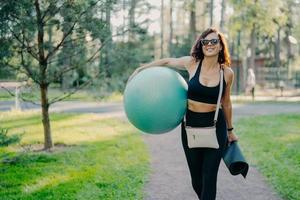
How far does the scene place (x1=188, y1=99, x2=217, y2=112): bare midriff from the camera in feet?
14.3

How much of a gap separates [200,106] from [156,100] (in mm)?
418

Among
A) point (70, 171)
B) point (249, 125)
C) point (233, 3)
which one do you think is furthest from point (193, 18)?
point (70, 171)

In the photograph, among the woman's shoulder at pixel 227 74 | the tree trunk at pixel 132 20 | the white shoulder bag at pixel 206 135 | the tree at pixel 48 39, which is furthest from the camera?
the tree trunk at pixel 132 20

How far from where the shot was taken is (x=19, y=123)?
13883 millimetres

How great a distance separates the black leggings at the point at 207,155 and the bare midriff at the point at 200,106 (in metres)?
0.03

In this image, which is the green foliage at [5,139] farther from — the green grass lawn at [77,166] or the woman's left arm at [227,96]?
the woman's left arm at [227,96]

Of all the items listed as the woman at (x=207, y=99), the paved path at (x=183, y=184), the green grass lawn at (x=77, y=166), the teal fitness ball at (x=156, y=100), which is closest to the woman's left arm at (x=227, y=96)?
the woman at (x=207, y=99)

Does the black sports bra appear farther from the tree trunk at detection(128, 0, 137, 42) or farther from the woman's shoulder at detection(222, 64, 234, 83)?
the tree trunk at detection(128, 0, 137, 42)

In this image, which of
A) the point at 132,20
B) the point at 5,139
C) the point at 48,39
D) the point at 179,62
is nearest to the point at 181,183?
the point at 5,139

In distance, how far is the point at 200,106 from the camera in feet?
14.5

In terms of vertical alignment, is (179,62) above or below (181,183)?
above

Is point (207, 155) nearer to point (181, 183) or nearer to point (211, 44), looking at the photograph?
point (211, 44)

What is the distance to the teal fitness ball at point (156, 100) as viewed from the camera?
14.8ft

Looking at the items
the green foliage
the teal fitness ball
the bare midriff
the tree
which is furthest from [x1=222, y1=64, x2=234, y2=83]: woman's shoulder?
the tree
